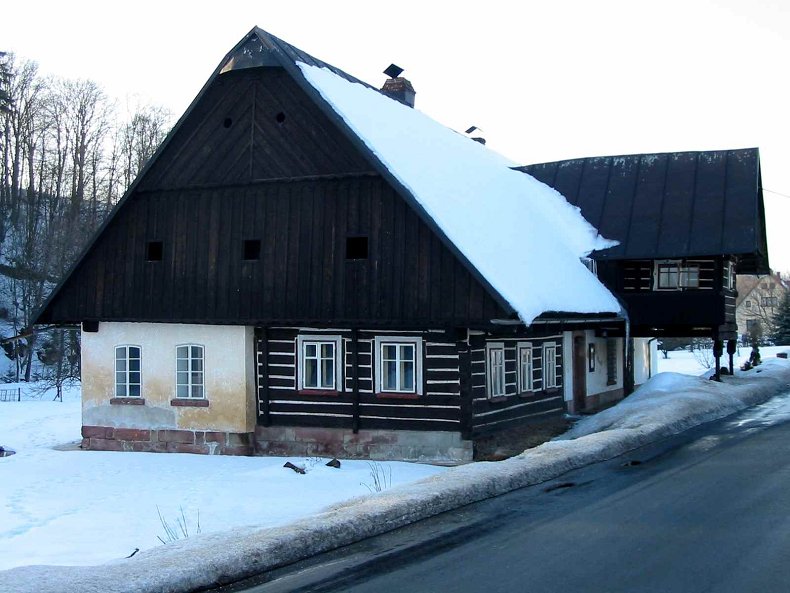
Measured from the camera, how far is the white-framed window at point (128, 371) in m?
21.5

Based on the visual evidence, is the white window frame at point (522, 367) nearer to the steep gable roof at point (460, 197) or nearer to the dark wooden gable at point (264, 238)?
the steep gable roof at point (460, 197)

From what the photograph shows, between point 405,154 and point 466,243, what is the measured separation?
3211mm

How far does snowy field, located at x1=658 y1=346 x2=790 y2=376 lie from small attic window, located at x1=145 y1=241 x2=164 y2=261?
80.3ft

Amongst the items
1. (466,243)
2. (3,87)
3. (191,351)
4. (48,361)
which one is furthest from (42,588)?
(3,87)

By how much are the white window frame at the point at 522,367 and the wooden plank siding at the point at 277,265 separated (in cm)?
373

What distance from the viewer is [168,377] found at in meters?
20.9

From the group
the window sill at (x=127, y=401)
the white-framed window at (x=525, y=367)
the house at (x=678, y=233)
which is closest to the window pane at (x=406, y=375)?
the white-framed window at (x=525, y=367)

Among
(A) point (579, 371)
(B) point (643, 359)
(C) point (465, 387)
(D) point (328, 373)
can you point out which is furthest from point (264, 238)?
(B) point (643, 359)

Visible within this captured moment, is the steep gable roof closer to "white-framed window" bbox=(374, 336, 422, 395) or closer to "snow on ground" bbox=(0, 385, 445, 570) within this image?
"white-framed window" bbox=(374, 336, 422, 395)

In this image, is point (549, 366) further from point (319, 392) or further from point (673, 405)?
point (319, 392)

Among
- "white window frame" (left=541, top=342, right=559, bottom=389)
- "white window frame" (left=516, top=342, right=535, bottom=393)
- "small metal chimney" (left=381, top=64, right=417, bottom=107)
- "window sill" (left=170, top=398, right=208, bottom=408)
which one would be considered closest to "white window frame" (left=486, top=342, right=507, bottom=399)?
"white window frame" (left=516, top=342, right=535, bottom=393)

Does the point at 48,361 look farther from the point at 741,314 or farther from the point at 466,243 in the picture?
the point at 741,314

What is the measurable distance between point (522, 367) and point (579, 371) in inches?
182

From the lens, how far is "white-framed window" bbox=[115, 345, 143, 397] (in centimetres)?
2150
